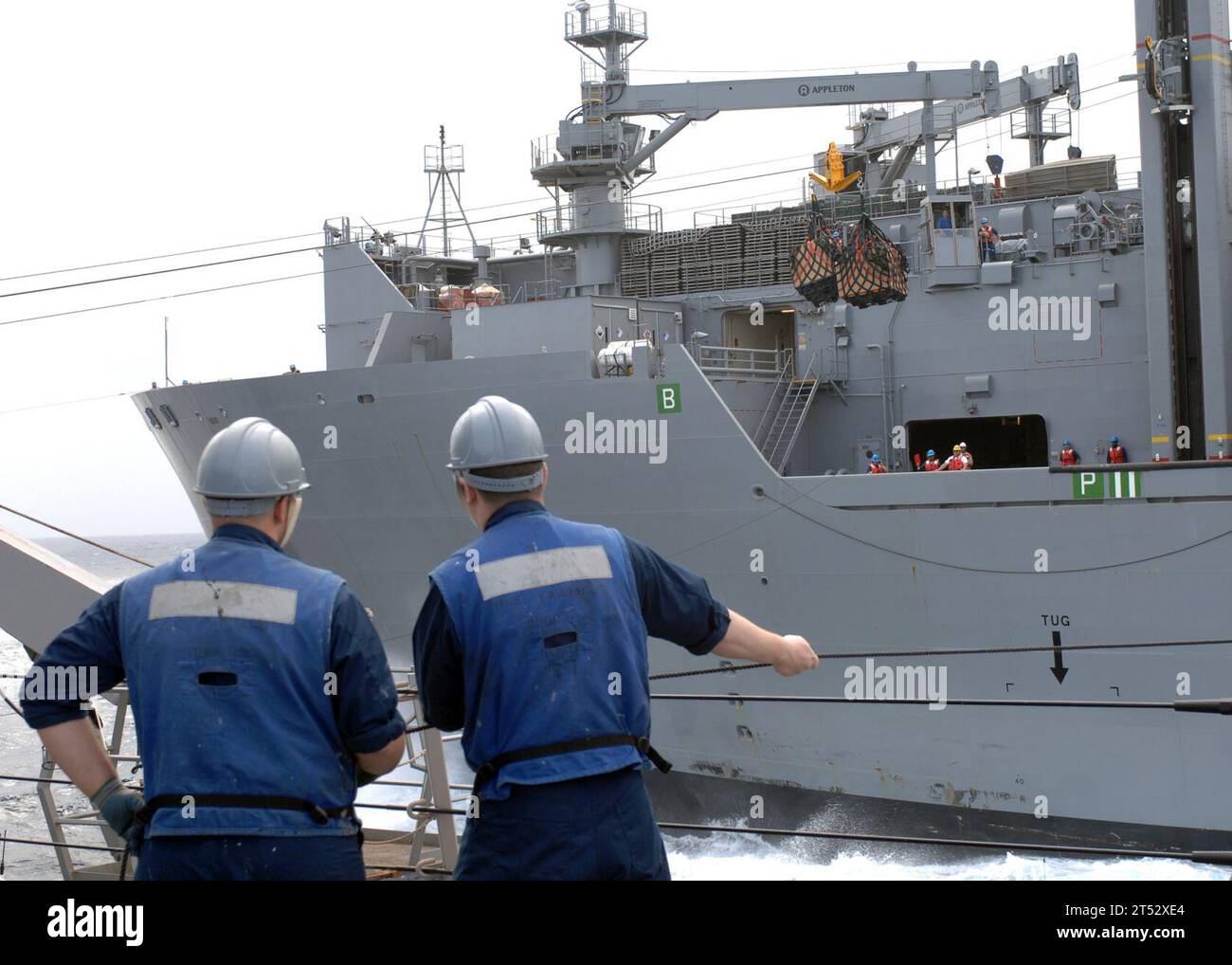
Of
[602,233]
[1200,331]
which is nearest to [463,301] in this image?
[602,233]

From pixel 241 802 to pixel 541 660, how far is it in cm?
74

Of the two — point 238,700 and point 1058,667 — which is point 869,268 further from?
point 238,700

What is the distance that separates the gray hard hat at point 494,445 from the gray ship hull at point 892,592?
431 inches

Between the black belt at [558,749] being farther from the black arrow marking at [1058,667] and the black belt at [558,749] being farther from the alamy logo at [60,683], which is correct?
the black arrow marking at [1058,667]

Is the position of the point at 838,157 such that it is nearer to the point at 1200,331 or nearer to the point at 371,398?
the point at 1200,331

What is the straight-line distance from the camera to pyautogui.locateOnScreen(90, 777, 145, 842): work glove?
2973 millimetres

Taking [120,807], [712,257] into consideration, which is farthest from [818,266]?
[120,807]

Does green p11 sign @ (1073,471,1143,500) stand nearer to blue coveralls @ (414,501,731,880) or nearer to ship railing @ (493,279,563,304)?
ship railing @ (493,279,563,304)

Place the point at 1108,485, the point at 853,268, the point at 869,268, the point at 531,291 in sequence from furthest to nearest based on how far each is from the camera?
the point at 531,291 → the point at 853,268 → the point at 869,268 → the point at 1108,485

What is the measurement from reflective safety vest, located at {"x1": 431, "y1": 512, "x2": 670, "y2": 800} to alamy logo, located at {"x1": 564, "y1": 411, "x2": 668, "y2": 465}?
12.5 metres

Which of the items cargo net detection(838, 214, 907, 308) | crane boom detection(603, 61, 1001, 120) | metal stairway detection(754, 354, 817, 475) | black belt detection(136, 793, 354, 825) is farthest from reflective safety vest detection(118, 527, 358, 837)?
crane boom detection(603, 61, 1001, 120)

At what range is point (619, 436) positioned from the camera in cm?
1576
